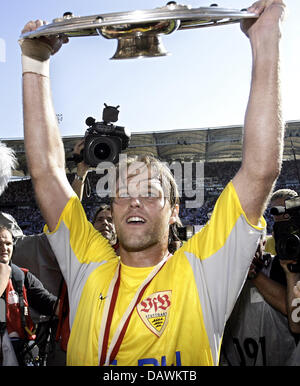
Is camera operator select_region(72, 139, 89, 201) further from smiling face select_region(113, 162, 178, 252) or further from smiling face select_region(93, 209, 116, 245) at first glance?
smiling face select_region(113, 162, 178, 252)

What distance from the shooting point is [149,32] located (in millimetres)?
1368

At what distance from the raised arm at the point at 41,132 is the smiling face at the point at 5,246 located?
1314mm

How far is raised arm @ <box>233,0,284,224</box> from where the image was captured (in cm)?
146

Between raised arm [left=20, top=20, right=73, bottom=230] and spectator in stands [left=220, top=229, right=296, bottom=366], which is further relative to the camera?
spectator in stands [left=220, top=229, right=296, bottom=366]

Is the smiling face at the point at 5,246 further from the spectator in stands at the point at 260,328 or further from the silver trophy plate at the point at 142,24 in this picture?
the silver trophy plate at the point at 142,24

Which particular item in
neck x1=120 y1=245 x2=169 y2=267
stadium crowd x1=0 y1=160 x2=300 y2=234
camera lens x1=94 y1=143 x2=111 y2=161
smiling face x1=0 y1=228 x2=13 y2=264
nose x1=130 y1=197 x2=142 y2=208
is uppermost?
camera lens x1=94 y1=143 x2=111 y2=161

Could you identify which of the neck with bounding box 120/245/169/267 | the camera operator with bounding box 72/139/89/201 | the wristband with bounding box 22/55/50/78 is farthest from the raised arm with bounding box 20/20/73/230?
the camera operator with bounding box 72/139/89/201

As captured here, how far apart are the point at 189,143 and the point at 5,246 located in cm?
1858

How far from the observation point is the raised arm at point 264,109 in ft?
4.79

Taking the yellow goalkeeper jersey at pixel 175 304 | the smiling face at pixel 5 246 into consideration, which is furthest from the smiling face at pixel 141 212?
the smiling face at pixel 5 246

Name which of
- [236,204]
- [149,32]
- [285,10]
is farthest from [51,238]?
[285,10]

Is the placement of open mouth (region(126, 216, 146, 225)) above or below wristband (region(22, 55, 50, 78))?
below

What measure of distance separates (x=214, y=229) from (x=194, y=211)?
79.0 ft
